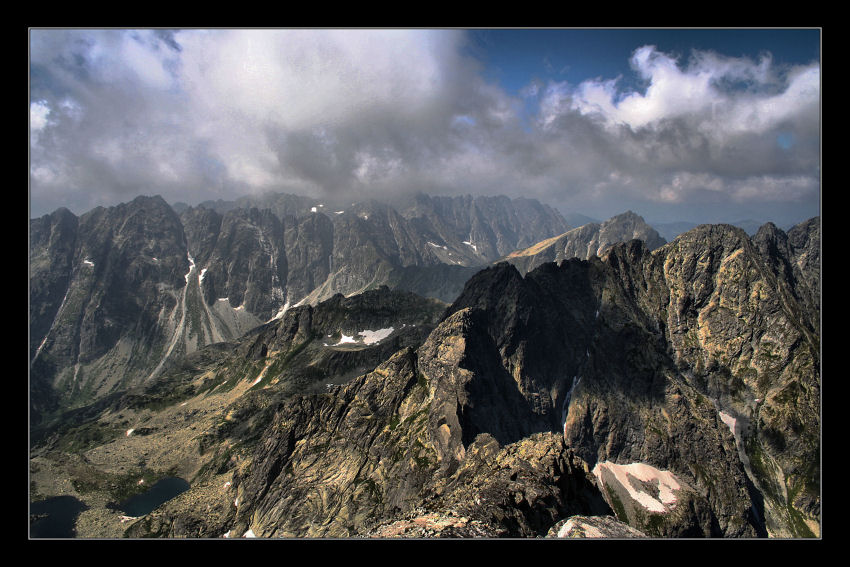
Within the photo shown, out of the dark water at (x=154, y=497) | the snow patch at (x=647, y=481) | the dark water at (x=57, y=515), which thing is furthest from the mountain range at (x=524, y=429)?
the dark water at (x=57, y=515)

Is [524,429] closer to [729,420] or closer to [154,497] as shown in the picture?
[729,420]

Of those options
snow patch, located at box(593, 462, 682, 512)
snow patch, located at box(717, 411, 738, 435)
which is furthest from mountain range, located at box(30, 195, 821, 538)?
snow patch, located at box(717, 411, 738, 435)

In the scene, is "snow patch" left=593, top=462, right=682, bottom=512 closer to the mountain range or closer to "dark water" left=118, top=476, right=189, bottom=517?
the mountain range

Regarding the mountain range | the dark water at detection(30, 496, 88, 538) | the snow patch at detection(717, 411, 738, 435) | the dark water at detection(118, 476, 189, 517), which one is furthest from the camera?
the snow patch at detection(717, 411, 738, 435)

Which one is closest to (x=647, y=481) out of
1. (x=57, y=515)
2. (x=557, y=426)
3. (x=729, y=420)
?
(x=557, y=426)

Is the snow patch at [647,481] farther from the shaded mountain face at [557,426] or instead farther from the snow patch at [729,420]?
the snow patch at [729,420]
